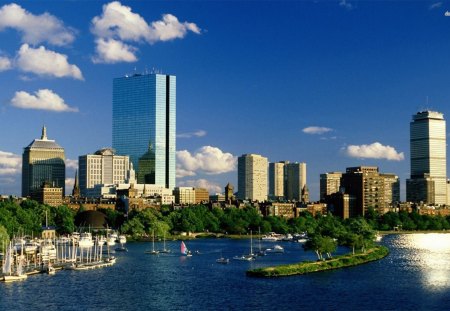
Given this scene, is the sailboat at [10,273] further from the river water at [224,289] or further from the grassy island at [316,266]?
the grassy island at [316,266]

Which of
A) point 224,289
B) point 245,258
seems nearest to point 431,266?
point 245,258

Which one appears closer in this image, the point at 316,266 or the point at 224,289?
the point at 224,289

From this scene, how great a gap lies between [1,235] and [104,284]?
40224 millimetres

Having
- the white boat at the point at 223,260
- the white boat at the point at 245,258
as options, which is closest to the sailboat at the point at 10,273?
the white boat at the point at 223,260

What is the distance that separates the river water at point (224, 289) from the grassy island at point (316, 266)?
256 centimetres

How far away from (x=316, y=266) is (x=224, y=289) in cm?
2865

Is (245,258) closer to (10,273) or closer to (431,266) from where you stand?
(431,266)

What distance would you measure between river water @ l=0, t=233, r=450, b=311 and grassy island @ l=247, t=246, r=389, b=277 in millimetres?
2559

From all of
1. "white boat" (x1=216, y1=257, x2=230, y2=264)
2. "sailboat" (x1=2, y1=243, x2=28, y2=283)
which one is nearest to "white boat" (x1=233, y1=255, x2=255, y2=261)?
"white boat" (x1=216, y1=257, x2=230, y2=264)

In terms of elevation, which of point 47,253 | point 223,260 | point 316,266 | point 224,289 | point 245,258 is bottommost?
point 224,289

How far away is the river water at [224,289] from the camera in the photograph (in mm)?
101938

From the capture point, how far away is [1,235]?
499ft

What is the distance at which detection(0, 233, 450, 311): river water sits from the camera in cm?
10194

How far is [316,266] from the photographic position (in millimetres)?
139250
